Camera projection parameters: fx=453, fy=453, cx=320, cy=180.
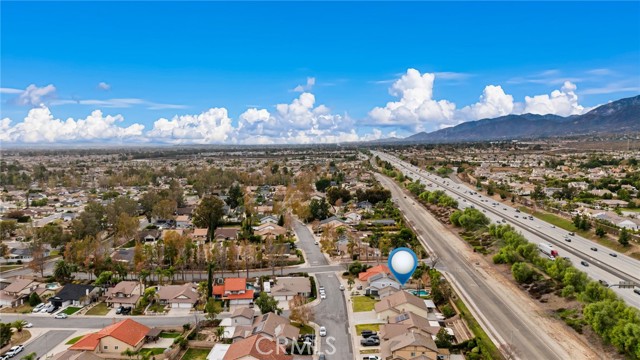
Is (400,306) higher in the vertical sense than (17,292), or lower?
lower

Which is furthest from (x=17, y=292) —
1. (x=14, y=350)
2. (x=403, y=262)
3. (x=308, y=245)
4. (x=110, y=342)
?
(x=403, y=262)

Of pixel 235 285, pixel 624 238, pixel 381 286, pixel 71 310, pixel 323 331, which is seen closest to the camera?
pixel 323 331

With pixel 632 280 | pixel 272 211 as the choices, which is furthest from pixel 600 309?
pixel 272 211

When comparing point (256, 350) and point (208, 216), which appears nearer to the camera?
point (256, 350)

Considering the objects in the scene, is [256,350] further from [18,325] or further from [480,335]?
[18,325]

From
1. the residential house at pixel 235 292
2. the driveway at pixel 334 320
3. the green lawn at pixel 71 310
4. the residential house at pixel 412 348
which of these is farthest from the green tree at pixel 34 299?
the residential house at pixel 412 348

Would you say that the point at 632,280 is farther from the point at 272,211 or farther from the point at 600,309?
the point at 272,211
